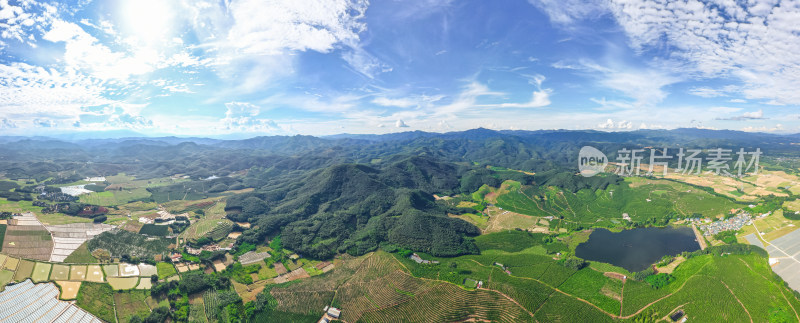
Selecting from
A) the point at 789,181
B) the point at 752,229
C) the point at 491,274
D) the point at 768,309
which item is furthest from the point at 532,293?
the point at 789,181

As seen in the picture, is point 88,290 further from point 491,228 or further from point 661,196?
point 661,196

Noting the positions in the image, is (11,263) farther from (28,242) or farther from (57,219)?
(57,219)

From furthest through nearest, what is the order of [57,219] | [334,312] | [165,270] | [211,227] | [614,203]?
[614,203], [211,227], [57,219], [165,270], [334,312]

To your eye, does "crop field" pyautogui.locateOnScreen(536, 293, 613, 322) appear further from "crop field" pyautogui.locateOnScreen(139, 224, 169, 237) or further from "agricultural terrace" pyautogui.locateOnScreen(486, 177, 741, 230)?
"crop field" pyautogui.locateOnScreen(139, 224, 169, 237)

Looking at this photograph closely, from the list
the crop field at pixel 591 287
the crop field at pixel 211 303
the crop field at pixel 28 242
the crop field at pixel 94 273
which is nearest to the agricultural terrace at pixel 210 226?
the crop field at pixel 94 273

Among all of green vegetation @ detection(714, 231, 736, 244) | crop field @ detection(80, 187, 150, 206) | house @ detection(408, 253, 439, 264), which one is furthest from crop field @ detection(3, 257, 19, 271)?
green vegetation @ detection(714, 231, 736, 244)

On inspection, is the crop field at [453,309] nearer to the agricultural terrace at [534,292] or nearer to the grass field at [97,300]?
the agricultural terrace at [534,292]

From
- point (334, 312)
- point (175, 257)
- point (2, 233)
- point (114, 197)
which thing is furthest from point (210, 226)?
point (114, 197)
